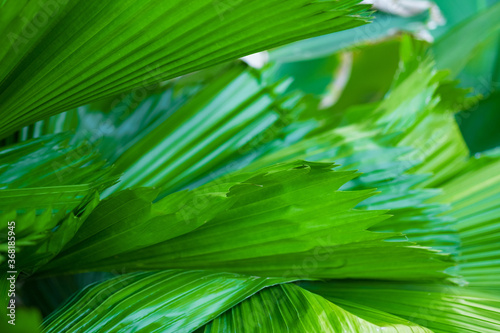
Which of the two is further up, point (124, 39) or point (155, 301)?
point (124, 39)

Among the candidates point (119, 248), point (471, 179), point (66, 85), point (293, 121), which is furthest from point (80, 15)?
point (471, 179)

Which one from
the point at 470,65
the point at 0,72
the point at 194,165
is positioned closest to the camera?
the point at 0,72

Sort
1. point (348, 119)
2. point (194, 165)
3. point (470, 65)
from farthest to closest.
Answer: point (470, 65), point (348, 119), point (194, 165)

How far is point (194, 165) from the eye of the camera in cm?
41

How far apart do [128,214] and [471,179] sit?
0.36 meters

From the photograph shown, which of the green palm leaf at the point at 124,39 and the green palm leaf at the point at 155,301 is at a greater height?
the green palm leaf at the point at 124,39

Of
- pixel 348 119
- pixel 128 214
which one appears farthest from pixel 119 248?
pixel 348 119

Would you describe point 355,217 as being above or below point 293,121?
below

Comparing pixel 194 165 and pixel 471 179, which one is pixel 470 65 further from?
pixel 194 165

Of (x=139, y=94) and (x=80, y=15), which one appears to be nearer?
(x=80, y=15)

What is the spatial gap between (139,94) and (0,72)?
0.66ft

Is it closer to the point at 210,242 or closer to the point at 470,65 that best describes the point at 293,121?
the point at 210,242

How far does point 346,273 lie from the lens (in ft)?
1.17

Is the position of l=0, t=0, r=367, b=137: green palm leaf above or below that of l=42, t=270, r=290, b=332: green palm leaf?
above
